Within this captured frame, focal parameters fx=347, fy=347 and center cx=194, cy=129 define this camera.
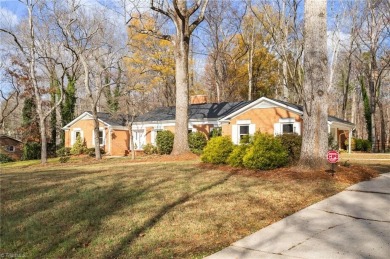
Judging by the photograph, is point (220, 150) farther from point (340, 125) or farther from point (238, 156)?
point (340, 125)

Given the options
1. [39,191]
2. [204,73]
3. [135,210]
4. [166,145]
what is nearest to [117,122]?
[166,145]

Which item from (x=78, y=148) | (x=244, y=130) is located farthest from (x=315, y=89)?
(x=78, y=148)

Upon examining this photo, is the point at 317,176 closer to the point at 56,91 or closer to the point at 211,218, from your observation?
the point at 211,218

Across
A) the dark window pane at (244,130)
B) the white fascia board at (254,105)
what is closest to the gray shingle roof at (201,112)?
the white fascia board at (254,105)

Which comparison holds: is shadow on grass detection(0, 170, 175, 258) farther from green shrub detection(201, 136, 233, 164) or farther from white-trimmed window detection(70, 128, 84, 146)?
white-trimmed window detection(70, 128, 84, 146)

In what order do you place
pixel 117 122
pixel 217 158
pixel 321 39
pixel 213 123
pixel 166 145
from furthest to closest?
pixel 117 122
pixel 213 123
pixel 166 145
pixel 217 158
pixel 321 39

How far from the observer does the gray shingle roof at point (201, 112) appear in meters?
26.4

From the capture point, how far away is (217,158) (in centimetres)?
→ 1173

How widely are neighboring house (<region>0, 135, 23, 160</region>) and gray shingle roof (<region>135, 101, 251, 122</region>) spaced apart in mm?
13499

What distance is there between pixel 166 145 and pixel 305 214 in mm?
18461

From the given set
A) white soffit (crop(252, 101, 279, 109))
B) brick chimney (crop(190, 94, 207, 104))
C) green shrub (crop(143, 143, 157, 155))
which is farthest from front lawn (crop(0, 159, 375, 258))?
→ brick chimney (crop(190, 94, 207, 104))

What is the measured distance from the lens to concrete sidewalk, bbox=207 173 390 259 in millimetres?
4312

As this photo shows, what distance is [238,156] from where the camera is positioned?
1086 cm

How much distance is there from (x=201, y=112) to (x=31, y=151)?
54.6 feet
